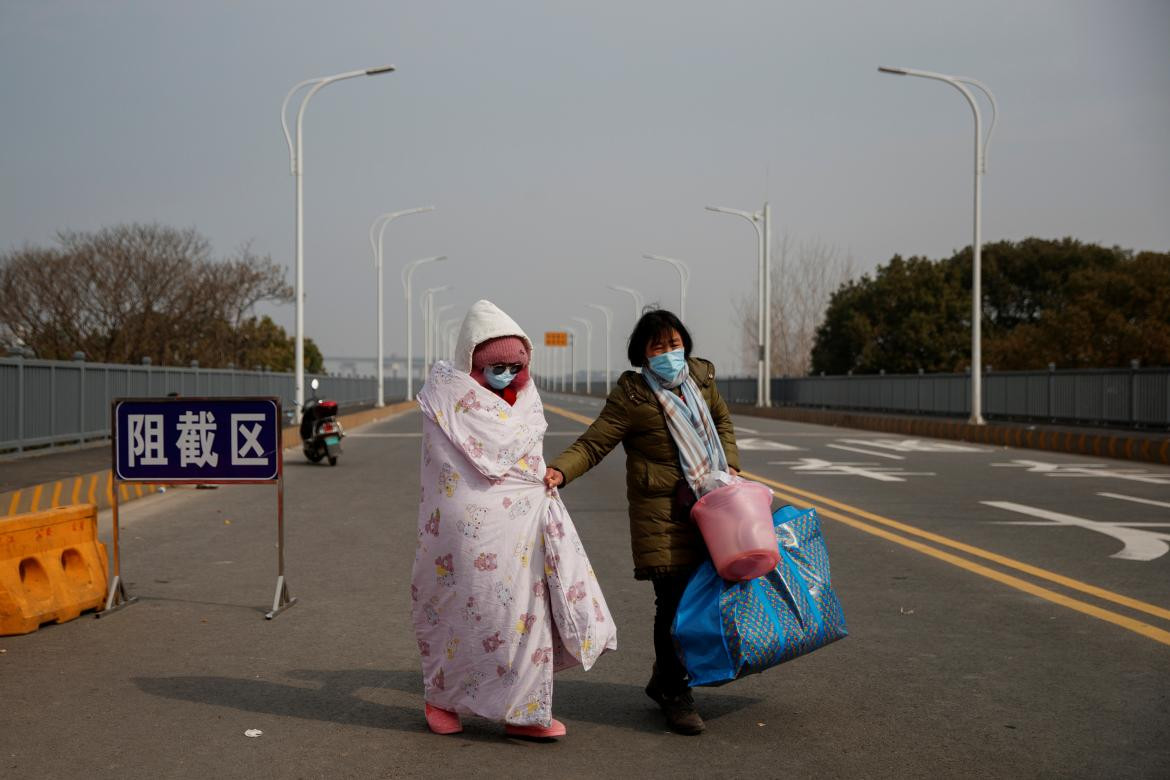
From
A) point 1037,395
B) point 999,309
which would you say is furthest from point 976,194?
point 999,309

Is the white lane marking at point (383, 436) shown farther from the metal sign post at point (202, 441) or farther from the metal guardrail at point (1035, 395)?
the metal sign post at point (202, 441)

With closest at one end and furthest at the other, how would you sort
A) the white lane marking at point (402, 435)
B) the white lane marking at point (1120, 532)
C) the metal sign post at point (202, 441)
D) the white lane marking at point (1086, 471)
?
the metal sign post at point (202, 441), the white lane marking at point (1120, 532), the white lane marking at point (1086, 471), the white lane marking at point (402, 435)

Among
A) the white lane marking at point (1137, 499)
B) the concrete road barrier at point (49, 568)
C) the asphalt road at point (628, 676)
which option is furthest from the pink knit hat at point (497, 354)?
the white lane marking at point (1137, 499)

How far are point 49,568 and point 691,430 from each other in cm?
428

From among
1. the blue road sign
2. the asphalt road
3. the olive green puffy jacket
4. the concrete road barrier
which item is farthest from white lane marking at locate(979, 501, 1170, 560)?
the concrete road barrier

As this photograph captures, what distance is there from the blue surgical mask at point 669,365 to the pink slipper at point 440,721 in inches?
59.3

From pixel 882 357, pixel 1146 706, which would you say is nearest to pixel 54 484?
pixel 1146 706

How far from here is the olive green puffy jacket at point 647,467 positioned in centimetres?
473

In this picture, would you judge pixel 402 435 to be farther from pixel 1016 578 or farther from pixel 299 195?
pixel 1016 578

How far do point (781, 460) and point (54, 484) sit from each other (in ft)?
36.0

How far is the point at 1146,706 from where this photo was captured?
16.5 ft

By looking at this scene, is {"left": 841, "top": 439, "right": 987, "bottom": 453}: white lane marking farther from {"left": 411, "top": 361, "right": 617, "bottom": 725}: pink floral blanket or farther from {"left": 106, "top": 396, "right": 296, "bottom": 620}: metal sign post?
{"left": 411, "top": 361, "right": 617, "bottom": 725}: pink floral blanket

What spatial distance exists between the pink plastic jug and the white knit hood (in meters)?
0.88

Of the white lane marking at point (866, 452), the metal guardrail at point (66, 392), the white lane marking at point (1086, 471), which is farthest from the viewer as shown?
the white lane marking at point (866, 452)
